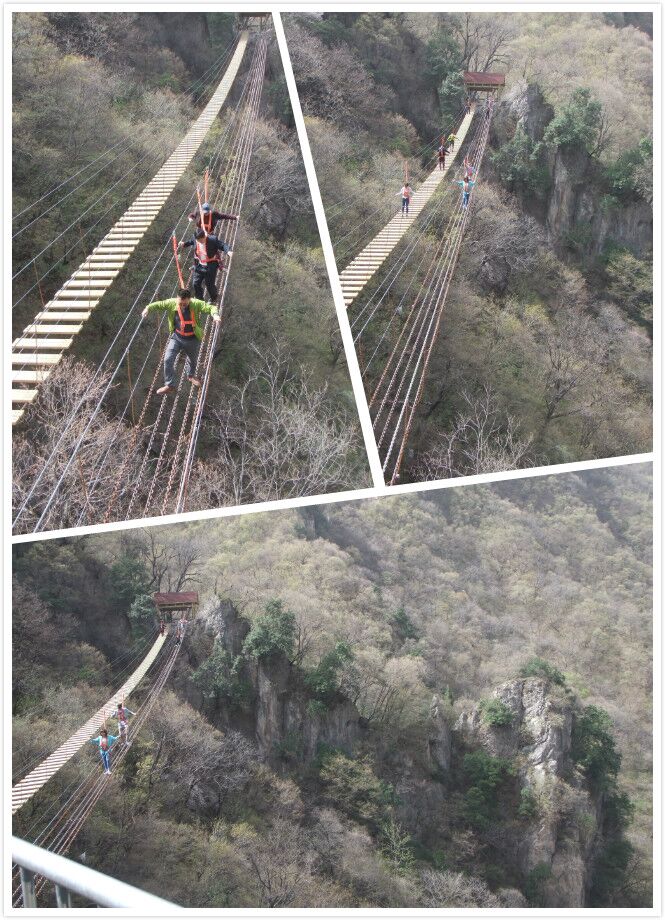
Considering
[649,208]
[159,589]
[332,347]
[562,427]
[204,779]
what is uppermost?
[649,208]

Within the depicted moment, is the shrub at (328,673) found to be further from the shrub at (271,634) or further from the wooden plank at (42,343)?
the wooden plank at (42,343)

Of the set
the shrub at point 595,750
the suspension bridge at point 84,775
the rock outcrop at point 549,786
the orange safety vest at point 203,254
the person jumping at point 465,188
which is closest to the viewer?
the orange safety vest at point 203,254

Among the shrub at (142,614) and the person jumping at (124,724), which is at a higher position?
the shrub at (142,614)

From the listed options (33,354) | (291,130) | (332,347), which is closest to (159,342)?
(332,347)

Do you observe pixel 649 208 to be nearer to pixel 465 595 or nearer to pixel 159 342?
pixel 465 595

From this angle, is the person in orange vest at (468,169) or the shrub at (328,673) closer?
the person in orange vest at (468,169)

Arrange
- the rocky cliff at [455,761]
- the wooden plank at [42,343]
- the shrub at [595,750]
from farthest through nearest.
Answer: the shrub at [595,750] < the rocky cliff at [455,761] < the wooden plank at [42,343]

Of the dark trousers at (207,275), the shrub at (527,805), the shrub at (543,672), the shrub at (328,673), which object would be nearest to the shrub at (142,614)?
the shrub at (328,673)
